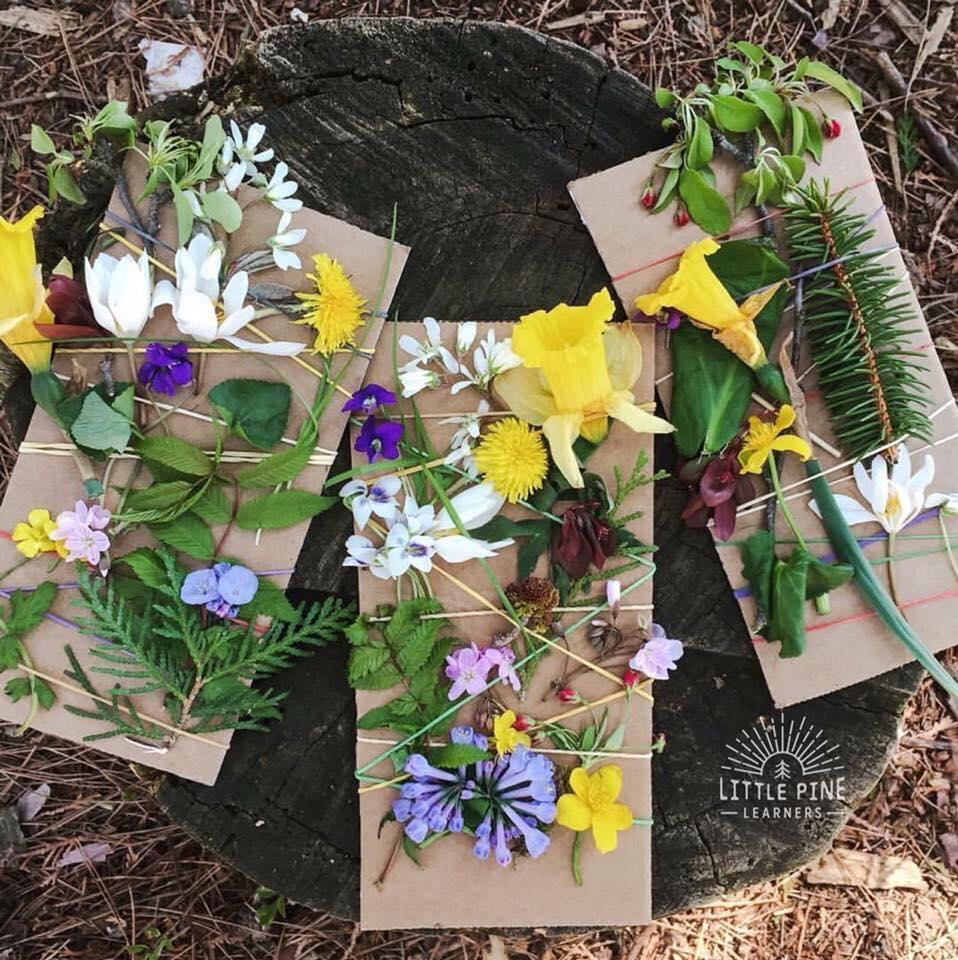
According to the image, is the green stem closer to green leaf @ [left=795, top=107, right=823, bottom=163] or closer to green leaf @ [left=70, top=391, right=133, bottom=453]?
green leaf @ [left=795, top=107, right=823, bottom=163]

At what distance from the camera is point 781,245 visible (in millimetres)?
1453

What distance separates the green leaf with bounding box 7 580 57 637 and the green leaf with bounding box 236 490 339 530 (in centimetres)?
34

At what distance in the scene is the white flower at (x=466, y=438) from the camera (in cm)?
142

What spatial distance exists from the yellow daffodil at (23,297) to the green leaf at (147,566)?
13.7 inches

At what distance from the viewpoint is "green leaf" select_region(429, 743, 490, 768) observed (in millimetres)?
1377

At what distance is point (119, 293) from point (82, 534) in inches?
A: 15.6

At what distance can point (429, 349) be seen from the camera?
56.0 inches

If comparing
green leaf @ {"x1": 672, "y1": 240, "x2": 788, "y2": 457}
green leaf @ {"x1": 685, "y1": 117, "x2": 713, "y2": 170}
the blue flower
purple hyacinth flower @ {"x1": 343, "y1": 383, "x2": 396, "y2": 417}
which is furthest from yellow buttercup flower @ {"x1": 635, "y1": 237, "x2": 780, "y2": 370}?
the blue flower

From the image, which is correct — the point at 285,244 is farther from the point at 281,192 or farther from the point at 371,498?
the point at 371,498

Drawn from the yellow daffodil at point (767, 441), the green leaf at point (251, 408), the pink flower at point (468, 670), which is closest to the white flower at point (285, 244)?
the green leaf at point (251, 408)

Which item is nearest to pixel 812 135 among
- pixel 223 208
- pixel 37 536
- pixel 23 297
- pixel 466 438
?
pixel 466 438

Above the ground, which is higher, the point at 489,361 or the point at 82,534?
the point at 489,361

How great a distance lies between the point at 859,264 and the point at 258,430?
1.03 m

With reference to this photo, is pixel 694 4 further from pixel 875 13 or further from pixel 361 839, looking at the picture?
pixel 361 839
